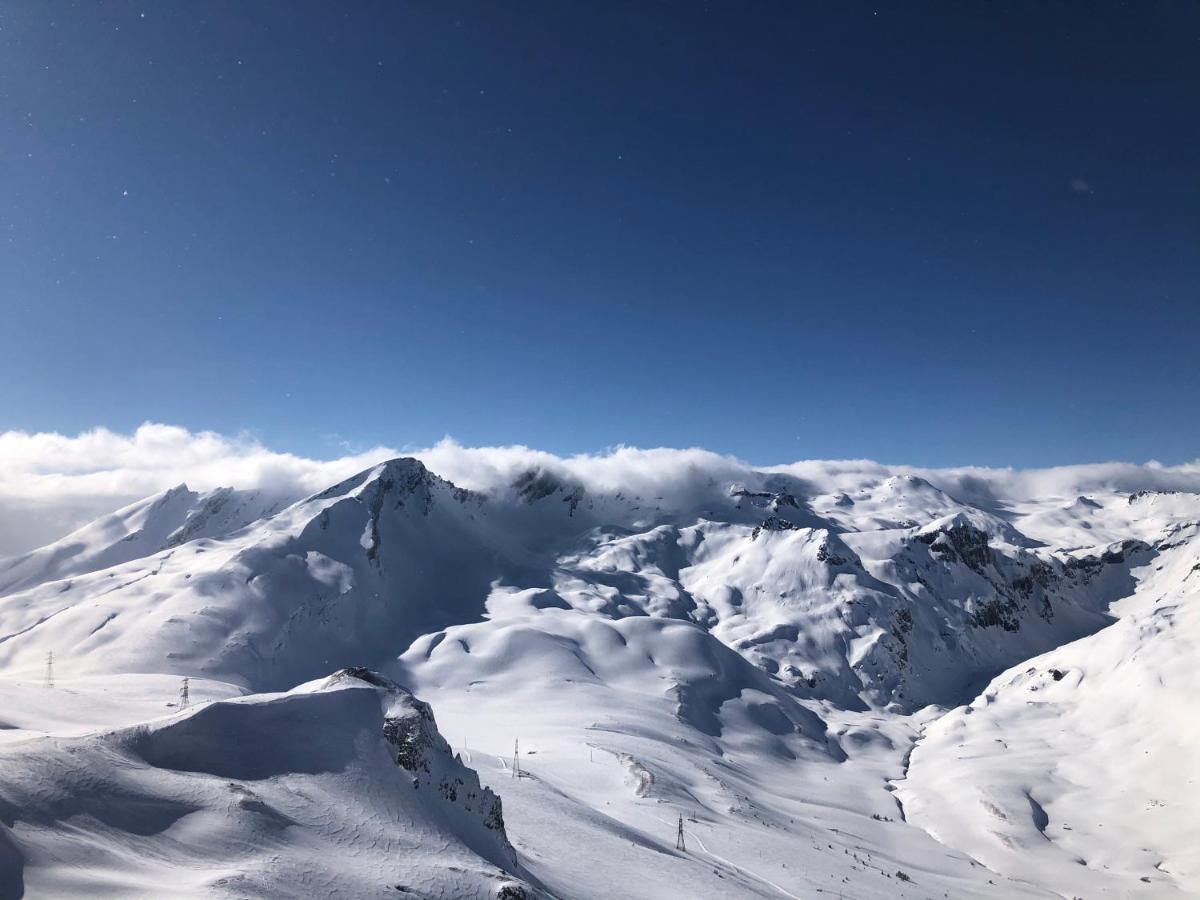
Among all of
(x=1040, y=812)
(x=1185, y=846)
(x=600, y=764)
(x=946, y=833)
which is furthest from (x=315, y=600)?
Result: (x=1185, y=846)

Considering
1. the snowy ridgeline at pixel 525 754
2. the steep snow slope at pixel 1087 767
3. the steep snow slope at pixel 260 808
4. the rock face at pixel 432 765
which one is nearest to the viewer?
the steep snow slope at pixel 260 808

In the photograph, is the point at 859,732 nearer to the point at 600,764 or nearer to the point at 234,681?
the point at 600,764

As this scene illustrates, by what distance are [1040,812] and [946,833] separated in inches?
889

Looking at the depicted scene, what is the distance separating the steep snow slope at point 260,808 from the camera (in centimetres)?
1895

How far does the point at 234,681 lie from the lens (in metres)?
134

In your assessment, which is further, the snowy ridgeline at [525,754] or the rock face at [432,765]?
the rock face at [432,765]

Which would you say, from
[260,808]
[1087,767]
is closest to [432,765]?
[260,808]

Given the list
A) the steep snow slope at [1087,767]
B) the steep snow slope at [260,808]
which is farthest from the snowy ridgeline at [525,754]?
the steep snow slope at [1087,767]

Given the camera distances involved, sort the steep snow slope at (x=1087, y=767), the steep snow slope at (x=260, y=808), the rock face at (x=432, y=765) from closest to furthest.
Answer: the steep snow slope at (x=260, y=808)
the rock face at (x=432, y=765)
the steep snow slope at (x=1087, y=767)

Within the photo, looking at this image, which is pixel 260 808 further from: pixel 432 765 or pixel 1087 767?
pixel 1087 767

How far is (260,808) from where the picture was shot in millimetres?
23438

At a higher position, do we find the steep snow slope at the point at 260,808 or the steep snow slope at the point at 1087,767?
the steep snow slope at the point at 260,808

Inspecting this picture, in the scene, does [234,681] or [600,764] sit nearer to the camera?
[600,764]

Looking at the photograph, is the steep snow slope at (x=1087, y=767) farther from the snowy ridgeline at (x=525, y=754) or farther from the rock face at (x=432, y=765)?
the rock face at (x=432, y=765)
